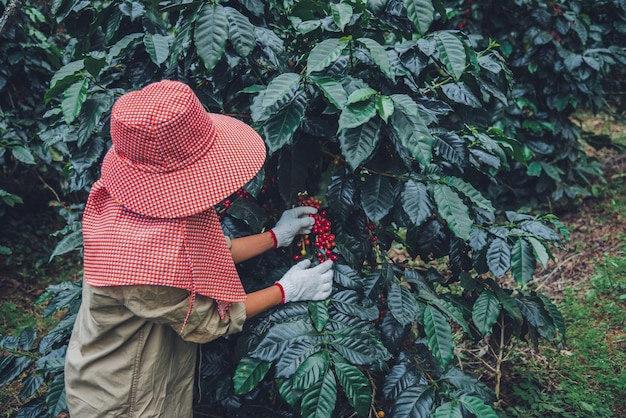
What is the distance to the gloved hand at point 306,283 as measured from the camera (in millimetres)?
1729

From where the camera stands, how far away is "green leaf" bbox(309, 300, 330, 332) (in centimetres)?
166

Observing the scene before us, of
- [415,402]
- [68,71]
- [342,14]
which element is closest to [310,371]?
[415,402]

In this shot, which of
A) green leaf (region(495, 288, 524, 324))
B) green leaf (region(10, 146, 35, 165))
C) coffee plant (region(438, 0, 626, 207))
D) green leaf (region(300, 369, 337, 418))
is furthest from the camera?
coffee plant (region(438, 0, 626, 207))

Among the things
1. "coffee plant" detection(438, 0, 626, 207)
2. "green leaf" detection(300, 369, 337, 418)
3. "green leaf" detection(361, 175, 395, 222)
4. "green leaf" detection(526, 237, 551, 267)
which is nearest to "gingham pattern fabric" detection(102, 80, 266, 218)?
"green leaf" detection(361, 175, 395, 222)

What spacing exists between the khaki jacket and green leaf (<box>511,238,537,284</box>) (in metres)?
0.90

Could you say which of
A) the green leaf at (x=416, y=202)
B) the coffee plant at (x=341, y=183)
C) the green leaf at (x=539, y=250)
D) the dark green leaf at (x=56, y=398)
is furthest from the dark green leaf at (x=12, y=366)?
the green leaf at (x=539, y=250)

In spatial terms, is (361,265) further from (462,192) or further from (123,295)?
(123,295)

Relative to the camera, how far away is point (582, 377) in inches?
104

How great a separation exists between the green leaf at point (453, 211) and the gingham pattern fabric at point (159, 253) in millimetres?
648

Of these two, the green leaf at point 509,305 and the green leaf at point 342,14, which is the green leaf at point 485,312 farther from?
the green leaf at point 342,14

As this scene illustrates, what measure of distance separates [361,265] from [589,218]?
2972 millimetres

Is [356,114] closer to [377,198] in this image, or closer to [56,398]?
[377,198]

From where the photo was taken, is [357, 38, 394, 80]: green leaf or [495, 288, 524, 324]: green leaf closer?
[357, 38, 394, 80]: green leaf

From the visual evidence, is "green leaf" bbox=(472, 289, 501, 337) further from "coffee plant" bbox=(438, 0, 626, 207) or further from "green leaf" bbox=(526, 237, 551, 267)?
"coffee plant" bbox=(438, 0, 626, 207)
